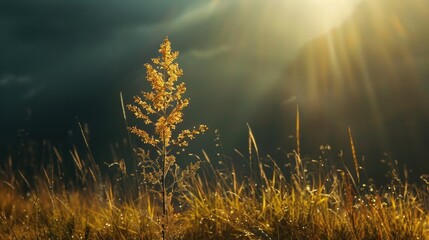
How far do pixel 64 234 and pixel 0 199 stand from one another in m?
3.28

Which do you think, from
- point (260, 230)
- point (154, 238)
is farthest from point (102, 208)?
point (260, 230)

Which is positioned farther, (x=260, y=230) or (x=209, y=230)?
(x=209, y=230)

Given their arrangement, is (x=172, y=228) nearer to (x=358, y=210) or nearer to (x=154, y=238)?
(x=154, y=238)

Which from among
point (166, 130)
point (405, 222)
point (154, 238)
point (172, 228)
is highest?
point (166, 130)

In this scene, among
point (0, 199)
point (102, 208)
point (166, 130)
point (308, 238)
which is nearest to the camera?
point (166, 130)

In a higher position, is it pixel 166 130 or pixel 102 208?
pixel 166 130

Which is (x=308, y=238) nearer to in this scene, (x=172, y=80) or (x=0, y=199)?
(x=172, y=80)

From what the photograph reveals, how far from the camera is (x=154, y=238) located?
17.1ft

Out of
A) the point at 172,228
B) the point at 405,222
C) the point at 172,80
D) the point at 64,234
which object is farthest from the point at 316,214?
the point at 64,234

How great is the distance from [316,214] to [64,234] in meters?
2.85

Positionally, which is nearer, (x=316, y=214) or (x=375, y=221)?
(x=375, y=221)

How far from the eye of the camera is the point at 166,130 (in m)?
3.90

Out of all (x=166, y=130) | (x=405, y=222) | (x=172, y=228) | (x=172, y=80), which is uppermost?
(x=172, y=80)

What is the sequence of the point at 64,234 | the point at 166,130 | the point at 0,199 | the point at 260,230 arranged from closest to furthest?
the point at 166,130 < the point at 260,230 < the point at 64,234 < the point at 0,199
